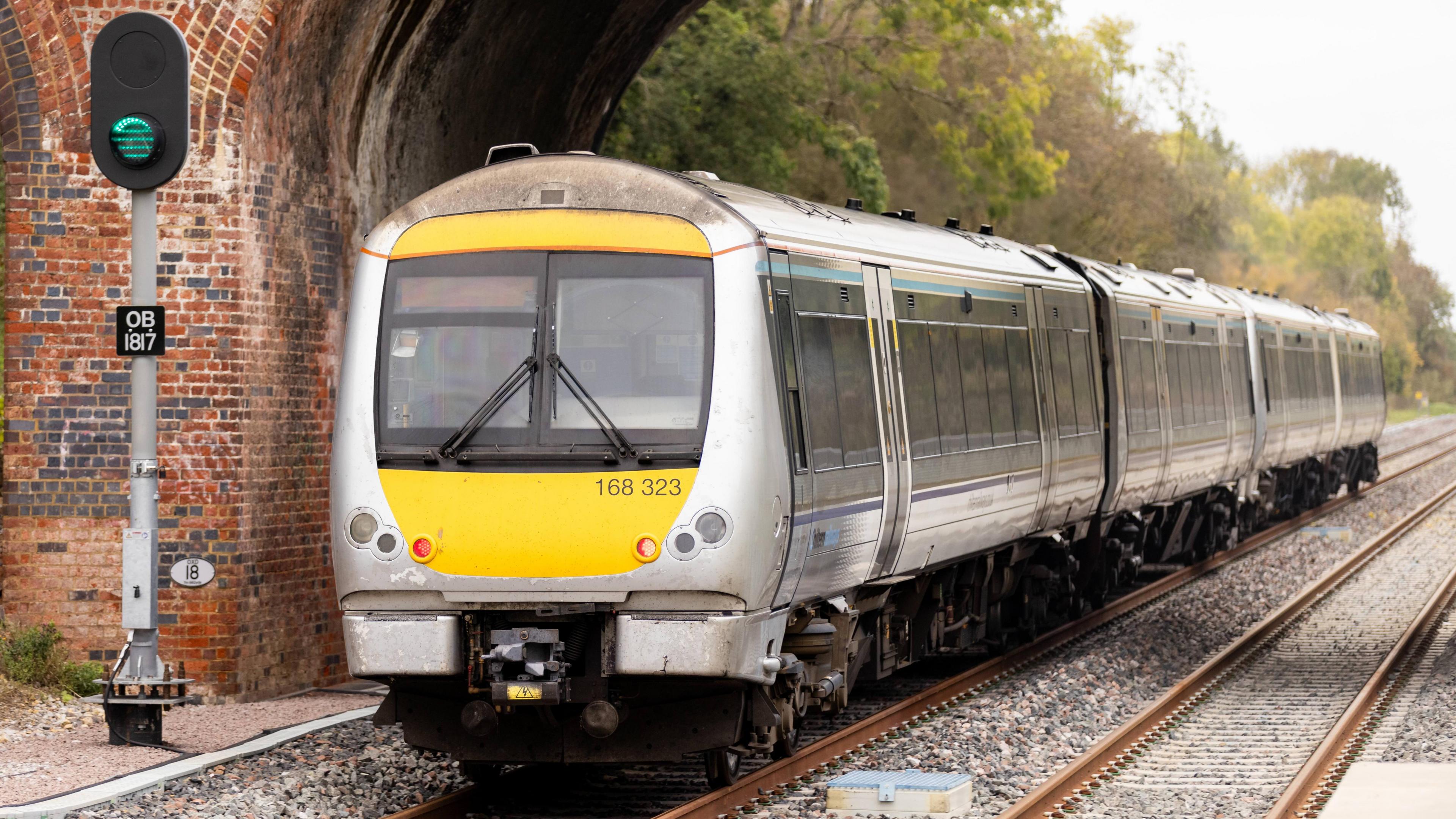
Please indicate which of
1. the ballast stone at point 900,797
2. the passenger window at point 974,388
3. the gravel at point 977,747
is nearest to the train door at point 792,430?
the ballast stone at point 900,797

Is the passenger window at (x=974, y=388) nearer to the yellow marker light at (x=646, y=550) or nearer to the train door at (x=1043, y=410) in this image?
the train door at (x=1043, y=410)

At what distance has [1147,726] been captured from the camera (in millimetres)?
11344

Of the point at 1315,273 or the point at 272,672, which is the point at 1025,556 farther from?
the point at 1315,273

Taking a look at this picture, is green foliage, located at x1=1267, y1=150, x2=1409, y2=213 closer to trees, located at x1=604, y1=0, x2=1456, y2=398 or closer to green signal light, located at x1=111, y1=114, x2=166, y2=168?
trees, located at x1=604, y1=0, x2=1456, y2=398

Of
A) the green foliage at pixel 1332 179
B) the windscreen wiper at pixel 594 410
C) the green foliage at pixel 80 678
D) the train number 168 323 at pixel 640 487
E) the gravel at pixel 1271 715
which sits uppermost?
the green foliage at pixel 1332 179

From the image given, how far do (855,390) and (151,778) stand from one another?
388 cm

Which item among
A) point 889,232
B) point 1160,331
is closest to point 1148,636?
point 1160,331

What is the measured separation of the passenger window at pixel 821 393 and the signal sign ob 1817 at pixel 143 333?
3215 mm

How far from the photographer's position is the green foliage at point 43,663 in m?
10.4

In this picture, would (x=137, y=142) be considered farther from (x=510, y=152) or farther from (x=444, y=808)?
(x=444, y=808)

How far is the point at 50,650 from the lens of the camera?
10.6 meters

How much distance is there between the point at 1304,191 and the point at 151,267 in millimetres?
131092

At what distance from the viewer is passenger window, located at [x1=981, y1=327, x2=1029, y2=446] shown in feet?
39.3

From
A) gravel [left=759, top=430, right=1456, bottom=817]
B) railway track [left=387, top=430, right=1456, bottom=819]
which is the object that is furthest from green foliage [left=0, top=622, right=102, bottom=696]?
gravel [left=759, top=430, right=1456, bottom=817]
